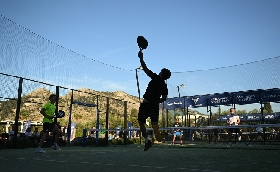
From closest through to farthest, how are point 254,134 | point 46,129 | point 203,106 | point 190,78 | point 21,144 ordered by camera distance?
point 46,129
point 21,144
point 203,106
point 254,134
point 190,78

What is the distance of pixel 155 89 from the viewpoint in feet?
17.1

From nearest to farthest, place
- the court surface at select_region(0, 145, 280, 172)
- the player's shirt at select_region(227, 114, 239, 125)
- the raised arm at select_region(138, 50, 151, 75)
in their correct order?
the court surface at select_region(0, 145, 280, 172) < the raised arm at select_region(138, 50, 151, 75) < the player's shirt at select_region(227, 114, 239, 125)

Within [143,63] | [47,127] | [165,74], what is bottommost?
[47,127]

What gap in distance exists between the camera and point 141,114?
17.0ft

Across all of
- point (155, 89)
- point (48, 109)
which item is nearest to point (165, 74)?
point (155, 89)

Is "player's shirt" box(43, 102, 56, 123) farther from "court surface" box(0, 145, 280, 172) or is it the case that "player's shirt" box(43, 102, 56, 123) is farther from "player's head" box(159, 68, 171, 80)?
"player's head" box(159, 68, 171, 80)

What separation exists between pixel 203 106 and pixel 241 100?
8.71ft

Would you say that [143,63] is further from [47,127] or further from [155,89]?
[47,127]

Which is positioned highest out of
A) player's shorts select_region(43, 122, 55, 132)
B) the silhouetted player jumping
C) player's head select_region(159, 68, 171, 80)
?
player's head select_region(159, 68, 171, 80)

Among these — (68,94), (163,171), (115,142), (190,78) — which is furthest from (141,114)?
(190,78)

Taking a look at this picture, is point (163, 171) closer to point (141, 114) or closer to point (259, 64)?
point (141, 114)

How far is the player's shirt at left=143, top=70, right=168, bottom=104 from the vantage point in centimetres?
519

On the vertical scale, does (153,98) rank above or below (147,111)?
above

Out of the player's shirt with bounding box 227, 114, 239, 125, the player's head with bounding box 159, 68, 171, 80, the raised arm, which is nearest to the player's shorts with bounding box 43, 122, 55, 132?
the raised arm
